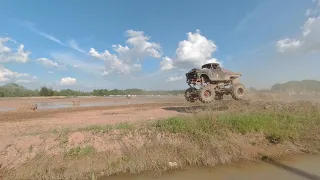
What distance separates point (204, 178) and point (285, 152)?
4.04 meters

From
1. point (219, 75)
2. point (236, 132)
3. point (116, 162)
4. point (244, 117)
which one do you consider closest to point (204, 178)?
point (116, 162)

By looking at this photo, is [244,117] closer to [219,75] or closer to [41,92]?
[219,75]

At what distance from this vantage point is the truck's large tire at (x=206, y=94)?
16047 millimetres

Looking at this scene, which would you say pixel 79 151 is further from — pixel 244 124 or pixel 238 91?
pixel 238 91

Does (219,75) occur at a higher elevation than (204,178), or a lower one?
higher

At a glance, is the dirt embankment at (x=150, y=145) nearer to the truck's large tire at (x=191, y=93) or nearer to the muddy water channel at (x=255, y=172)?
the muddy water channel at (x=255, y=172)

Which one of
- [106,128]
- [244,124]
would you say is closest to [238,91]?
[244,124]

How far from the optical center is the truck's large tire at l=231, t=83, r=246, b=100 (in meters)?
17.0

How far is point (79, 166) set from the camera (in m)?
8.07

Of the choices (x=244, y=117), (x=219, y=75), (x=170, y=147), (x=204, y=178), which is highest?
(x=219, y=75)

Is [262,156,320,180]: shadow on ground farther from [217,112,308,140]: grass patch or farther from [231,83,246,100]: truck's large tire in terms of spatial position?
[231,83,246,100]: truck's large tire

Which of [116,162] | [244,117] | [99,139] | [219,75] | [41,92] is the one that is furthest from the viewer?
[41,92]

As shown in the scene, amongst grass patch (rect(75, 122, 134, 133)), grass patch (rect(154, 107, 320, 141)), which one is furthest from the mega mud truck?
grass patch (rect(75, 122, 134, 133))

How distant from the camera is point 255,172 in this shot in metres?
8.25
